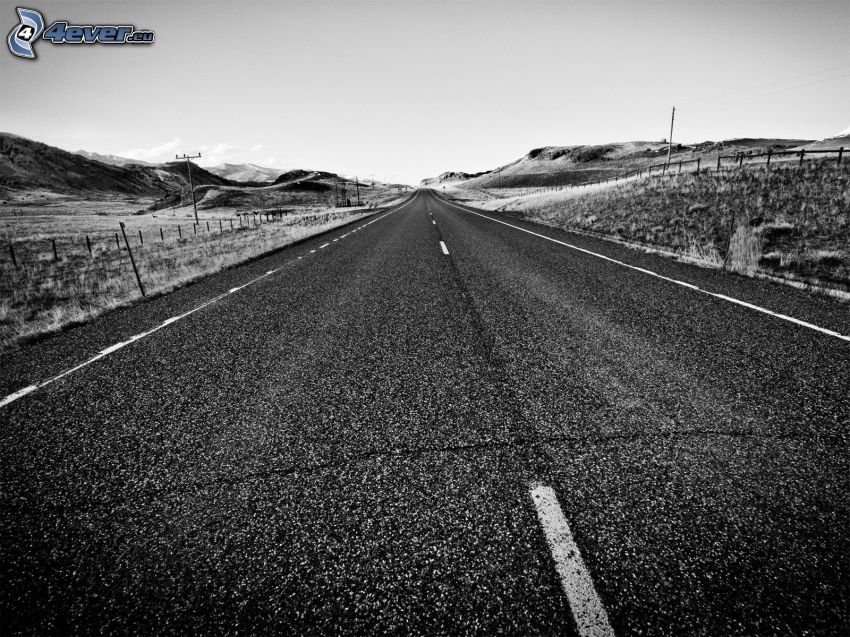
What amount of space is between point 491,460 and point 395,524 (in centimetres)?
72

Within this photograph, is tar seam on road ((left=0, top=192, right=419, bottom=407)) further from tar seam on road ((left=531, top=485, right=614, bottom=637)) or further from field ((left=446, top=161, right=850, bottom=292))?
field ((left=446, top=161, right=850, bottom=292))

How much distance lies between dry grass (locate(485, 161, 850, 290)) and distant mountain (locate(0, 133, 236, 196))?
393 feet

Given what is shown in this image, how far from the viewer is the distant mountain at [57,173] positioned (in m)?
93.6

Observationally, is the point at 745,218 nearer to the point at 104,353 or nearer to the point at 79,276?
the point at 104,353

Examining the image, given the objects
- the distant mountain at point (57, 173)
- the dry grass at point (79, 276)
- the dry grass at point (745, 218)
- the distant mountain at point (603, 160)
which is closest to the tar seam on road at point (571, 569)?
the dry grass at point (79, 276)

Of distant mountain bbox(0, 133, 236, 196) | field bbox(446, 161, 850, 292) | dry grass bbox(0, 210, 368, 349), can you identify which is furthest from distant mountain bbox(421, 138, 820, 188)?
distant mountain bbox(0, 133, 236, 196)

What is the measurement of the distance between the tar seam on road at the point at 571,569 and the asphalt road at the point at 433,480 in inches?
0.6

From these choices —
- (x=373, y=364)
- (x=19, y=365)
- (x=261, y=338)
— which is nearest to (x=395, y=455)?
(x=373, y=364)

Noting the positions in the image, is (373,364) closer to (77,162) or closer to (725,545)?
(725,545)

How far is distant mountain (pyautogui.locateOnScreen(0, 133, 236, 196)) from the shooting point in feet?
307

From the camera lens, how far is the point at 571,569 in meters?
1.67

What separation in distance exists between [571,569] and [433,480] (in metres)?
0.83

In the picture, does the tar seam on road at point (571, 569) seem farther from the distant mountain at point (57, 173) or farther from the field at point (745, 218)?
the distant mountain at point (57, 173)

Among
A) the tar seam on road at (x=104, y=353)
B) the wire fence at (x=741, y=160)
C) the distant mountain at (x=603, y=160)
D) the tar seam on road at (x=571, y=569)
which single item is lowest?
the tar seam on road at (x=571, y=569)
